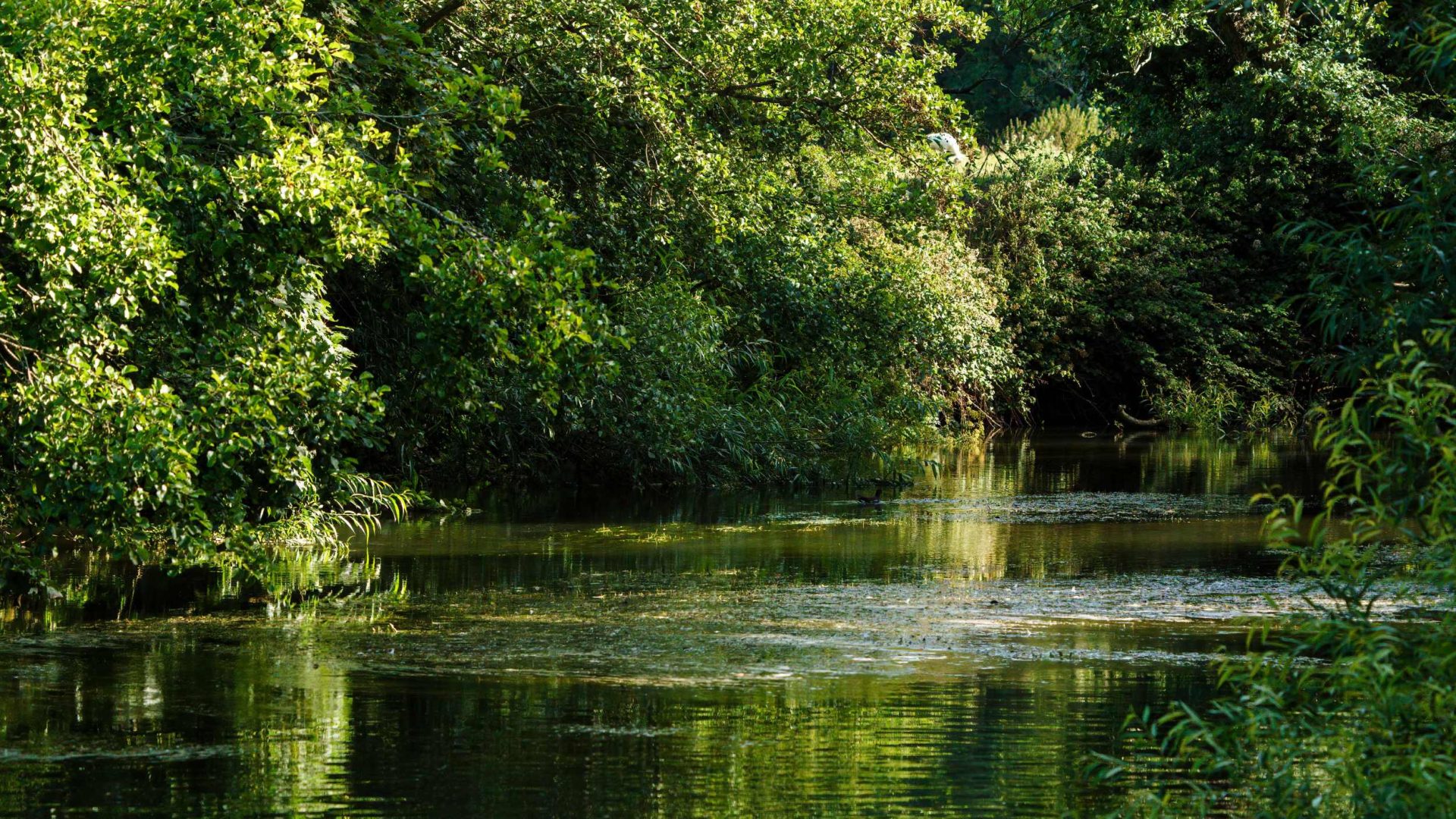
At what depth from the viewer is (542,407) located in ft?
58.4

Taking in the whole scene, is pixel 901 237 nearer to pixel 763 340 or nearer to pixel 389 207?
pixel 763 340

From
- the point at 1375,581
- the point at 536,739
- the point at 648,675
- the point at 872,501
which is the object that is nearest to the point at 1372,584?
the point at 1375,581

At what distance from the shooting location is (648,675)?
926 cm

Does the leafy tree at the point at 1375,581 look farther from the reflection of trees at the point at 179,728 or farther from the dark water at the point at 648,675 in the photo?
the reflection of trees at the point at 179,728

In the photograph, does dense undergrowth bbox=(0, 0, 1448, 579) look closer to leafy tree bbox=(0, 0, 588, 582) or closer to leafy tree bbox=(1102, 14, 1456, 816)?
leafy tree bbox=(0, 0, 588, 582)

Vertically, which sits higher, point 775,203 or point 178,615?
point 775,203

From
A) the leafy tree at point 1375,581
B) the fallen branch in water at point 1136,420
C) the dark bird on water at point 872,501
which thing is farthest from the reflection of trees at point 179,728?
the fallen branch in water at point 1136,420

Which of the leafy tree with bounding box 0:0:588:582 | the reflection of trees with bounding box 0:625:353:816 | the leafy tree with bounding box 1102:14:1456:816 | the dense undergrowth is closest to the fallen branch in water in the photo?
the dense undergrowth

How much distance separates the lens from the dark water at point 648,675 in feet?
22.8

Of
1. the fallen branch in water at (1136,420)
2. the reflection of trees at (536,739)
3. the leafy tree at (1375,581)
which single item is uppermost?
the fallen branch in water at (1136,420)

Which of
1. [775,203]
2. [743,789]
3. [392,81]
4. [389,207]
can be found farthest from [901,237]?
[743,789]

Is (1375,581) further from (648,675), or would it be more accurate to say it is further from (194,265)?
(194,265)

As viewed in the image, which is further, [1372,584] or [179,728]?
[179,728]

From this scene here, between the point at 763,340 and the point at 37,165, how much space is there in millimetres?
11422
